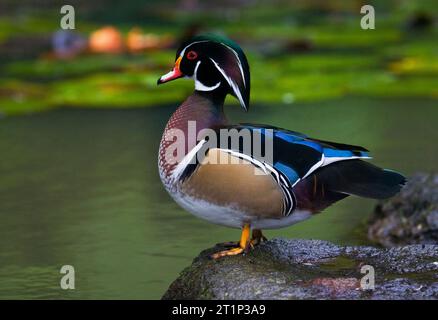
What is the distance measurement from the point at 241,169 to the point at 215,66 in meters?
0.49

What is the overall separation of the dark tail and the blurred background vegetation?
5.12m

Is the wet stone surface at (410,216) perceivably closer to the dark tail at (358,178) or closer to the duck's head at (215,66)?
the dark tail at (358,178)

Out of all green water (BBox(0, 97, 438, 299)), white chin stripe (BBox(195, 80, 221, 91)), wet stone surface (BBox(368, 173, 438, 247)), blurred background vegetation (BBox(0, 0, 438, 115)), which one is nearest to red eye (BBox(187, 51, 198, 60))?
white chin stripe (BBox(195, 80, 221, 91))

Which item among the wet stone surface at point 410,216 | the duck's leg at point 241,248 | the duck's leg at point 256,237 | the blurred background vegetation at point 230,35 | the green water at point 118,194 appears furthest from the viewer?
the blurred background vegetation at point 230,35

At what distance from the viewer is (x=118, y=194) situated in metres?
7.20

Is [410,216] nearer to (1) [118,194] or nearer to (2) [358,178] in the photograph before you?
(2) [358,178]

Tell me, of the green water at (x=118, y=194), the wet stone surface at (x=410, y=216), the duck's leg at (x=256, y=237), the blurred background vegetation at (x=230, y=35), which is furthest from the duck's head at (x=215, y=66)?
the blurred background vegetation at (x=230, y=35)

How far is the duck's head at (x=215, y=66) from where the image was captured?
15.1 feet

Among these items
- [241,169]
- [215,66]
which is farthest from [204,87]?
[241,169]

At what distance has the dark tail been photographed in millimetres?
4434

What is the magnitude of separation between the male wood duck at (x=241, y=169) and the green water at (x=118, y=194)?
0.96 m

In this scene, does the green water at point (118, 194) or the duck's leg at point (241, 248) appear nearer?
the duck's leg at point (241, 248)

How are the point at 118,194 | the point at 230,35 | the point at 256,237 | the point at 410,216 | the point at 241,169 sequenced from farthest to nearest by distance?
the point at 230,35
the point at 118,194
the point at 410,216
the point at 256,237
the point at 241,169

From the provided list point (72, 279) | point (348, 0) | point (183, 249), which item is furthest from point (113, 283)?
point (348, 0)
